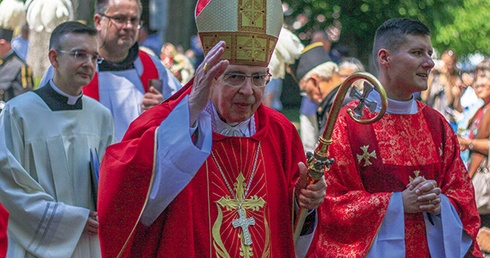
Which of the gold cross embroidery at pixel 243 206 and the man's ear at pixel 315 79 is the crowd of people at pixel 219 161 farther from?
the man's ear at pixel 315 79

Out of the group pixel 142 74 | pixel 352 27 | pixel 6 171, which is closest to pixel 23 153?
pixel 6 171

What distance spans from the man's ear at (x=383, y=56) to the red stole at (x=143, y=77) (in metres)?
2.24

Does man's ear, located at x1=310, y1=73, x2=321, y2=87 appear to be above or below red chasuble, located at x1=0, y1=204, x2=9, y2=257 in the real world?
above

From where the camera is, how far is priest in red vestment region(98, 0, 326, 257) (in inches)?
193

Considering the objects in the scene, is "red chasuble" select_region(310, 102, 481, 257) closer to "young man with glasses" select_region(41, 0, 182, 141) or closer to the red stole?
"young man with glasses" select_region(41, 0, 182, 141)

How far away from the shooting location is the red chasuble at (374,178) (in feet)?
20.2

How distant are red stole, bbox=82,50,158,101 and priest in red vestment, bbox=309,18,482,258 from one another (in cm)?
223

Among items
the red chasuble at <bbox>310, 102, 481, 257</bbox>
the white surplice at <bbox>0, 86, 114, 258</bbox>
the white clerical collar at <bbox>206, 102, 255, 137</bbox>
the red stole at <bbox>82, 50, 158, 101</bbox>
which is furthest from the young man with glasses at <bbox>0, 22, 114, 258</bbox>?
the white clerical collar at <bbox>206, 102, 255, 137</bbox>

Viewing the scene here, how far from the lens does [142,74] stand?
26.7 ft

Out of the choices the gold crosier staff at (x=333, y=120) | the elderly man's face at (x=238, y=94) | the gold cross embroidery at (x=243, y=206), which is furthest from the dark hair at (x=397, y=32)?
the gold cross embroidery at (x=243, y=206)

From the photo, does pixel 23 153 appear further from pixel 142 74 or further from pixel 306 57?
pixel 306 57

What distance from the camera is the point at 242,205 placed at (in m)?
5.23

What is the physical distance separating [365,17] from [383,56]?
17.4 meters

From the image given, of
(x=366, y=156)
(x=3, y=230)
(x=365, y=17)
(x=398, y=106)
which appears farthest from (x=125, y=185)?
(x=365, y=17)
